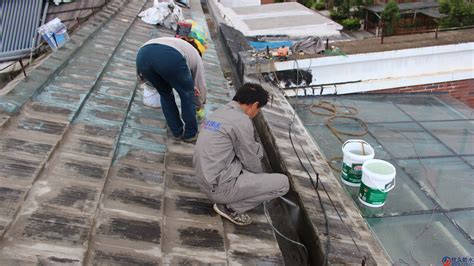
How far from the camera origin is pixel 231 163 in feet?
10.1

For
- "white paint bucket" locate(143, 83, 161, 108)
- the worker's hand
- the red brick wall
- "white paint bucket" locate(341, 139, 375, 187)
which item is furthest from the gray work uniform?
the red brick wall

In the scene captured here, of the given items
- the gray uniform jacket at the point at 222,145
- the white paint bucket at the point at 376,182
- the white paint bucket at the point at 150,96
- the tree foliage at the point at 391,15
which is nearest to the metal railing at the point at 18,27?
the white paint bucket at the point at 150,96

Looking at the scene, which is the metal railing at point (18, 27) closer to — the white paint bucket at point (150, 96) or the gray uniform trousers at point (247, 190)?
the white paint bucket at point (150, 96)

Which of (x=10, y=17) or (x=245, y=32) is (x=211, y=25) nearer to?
(x=245, y=32)

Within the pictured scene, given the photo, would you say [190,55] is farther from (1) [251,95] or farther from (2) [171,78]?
(1) [251,95]

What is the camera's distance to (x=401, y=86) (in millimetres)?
7012

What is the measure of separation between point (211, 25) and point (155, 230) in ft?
30.2

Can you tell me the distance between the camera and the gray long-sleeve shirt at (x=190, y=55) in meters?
3.77

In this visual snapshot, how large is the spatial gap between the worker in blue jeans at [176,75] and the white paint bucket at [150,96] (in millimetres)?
604

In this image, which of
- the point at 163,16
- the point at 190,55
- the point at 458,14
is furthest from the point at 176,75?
the point at 458,14

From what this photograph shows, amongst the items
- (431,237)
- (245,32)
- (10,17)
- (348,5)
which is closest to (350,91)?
(431,237)

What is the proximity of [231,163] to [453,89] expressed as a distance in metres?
5.88

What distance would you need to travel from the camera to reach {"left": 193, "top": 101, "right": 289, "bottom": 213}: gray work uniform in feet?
9.77

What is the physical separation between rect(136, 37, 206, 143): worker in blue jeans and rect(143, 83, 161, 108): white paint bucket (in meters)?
0.60
